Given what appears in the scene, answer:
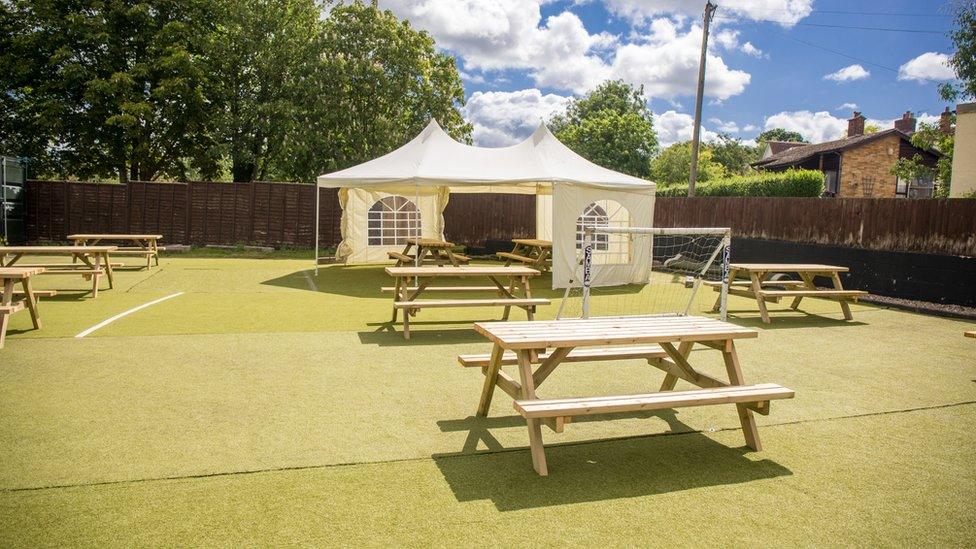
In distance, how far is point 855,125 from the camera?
37.7m

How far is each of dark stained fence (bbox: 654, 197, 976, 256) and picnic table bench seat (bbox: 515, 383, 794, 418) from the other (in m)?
9.42

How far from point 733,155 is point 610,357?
238 feet

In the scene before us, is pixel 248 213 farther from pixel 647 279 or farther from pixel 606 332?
pixel 606 332

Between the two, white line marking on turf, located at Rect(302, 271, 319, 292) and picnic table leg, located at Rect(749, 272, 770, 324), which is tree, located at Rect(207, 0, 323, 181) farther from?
picnic table leg, located at Rect(749, 272, 770, 324)

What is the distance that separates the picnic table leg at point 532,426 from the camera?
3.73 m

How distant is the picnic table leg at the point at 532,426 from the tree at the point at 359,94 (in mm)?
22689

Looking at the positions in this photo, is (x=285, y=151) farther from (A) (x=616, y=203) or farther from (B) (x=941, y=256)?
(B) (x=941, y=256)

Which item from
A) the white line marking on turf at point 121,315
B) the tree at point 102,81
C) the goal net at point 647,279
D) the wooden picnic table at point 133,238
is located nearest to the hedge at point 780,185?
the goal net at point 647,279

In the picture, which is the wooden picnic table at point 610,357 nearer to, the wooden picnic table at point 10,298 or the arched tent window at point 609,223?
Answer: the wooden picnic table at point 10,298

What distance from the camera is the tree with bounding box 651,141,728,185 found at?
57031 mm

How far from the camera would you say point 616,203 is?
14.3m

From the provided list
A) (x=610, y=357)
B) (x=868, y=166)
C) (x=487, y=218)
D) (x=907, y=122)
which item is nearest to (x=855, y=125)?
(x=907, y=122)

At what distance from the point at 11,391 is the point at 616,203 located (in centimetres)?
1141

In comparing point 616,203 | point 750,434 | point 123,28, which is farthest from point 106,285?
point 123,28
